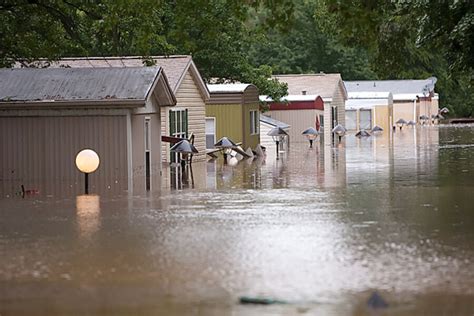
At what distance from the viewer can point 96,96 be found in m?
29.1

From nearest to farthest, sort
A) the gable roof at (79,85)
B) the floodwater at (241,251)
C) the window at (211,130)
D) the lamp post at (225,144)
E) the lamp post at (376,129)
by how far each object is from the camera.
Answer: the floodwater at (241,251), the gable roof at (79,85), the lamp post at (225,144), the window at (211,130), the lamp post at (376,129)

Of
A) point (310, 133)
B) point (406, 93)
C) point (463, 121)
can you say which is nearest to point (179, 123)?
point (310, 133)

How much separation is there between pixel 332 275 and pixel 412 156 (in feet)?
97.3

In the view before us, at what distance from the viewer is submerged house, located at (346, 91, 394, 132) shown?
257ft

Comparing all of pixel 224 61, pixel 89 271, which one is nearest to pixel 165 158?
pixel 224 61

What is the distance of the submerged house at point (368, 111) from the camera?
7819cm

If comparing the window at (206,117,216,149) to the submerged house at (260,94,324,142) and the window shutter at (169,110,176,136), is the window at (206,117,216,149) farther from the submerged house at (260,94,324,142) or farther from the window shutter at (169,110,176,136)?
the submerged house at (260,94,324,142)

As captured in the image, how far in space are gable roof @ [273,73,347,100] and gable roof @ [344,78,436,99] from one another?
1905cm

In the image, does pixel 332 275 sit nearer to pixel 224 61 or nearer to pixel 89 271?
pixel 89 271

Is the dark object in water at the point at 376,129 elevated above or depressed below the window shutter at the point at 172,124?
above

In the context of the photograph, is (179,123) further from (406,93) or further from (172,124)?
(406,93)

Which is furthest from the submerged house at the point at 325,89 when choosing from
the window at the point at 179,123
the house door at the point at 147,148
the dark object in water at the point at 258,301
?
the dark object in water at the point at 258,301

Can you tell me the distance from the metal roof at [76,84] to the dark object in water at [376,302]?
19.7 meters

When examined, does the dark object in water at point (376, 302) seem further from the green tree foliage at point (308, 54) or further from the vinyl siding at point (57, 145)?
the green tree foliage at point (308, 54)
